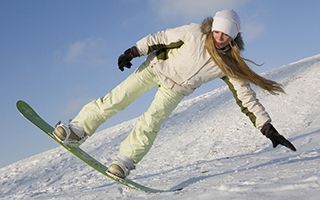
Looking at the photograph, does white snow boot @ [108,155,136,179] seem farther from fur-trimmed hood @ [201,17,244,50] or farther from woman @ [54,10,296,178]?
fur-trimmed hood @ [201,17,244,50]

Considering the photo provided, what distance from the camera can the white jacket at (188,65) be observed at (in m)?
4.89

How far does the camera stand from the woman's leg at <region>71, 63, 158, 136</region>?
5332mm

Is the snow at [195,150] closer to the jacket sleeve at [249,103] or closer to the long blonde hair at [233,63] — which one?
the jacket sleeve at [249,103]

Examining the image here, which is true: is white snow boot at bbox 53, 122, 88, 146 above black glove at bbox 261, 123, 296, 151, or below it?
above

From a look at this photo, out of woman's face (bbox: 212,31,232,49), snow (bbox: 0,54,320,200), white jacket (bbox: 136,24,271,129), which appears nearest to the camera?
woman's face (bbox: 212,31,232,49)

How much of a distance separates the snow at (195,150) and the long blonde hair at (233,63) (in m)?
1.06

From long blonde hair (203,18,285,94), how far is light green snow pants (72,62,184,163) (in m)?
0.69

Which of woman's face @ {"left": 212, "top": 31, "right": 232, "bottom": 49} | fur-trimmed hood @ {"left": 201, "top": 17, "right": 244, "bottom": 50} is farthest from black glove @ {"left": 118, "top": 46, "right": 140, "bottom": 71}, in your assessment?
woman's face @ {"left": 212, "top": 31, "right": 232, "bottom": 49}

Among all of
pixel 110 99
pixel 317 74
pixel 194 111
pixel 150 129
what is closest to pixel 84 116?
pixel 110 99

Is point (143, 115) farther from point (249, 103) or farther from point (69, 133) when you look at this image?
point (249, 103)

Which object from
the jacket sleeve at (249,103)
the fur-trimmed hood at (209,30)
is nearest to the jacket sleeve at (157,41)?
the fur-trimmed hood at (209,30)

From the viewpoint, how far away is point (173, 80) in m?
5.13

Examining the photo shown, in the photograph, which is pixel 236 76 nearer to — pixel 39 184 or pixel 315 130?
pixel 315 130

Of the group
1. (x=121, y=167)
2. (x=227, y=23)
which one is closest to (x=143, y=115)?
(x=121, y=167)
